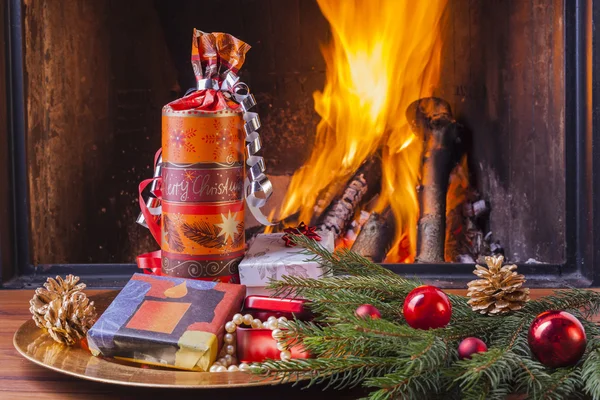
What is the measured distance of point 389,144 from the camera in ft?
5.23

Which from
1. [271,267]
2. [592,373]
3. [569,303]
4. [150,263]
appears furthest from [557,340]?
[150,263]

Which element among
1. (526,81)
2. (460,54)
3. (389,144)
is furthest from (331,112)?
(526,81)

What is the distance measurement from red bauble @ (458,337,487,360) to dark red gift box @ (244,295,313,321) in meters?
0.21

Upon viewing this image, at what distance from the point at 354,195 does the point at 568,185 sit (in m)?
0.43

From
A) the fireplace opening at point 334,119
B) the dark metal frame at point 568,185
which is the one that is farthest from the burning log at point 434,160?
the dark metal frame at point 568,185

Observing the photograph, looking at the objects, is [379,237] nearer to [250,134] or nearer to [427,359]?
[250,134]

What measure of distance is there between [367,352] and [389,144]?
87 centimetres

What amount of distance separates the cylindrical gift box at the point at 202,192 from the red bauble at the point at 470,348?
0.41m

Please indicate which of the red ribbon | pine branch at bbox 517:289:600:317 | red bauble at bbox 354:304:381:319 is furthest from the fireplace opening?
red bauble at bbox 354:304:381:319

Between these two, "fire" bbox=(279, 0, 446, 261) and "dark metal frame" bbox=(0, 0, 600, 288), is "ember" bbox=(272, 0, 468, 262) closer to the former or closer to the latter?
"fire" bbox=(279, 0, 446, 261)

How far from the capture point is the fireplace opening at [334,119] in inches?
61.2

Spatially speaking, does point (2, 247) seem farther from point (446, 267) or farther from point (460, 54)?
point (460, 54)

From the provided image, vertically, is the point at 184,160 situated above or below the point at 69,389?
above

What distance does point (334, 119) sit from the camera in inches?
63.2
